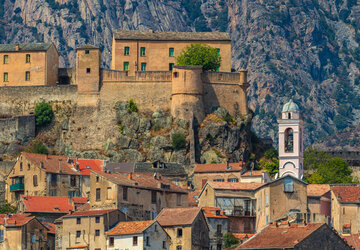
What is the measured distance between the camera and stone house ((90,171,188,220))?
92.9m

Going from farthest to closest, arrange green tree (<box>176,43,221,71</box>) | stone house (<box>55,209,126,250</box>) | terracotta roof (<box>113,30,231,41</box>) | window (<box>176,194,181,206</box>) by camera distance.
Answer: terracotta roof (<box>113,30,231,41</box>), green tree (<box>176,43,221,71</box>), window (<box>176,194,181,206</box>), stone house (<box>55,209,126,250</box>)

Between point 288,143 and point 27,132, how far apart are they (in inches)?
1401

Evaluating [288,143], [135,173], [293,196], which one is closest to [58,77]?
[135,173]

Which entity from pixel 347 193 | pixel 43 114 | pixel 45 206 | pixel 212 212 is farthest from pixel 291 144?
pixel 43 114

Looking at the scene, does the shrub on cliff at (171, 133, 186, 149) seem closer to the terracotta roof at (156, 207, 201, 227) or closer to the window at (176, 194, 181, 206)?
the window at (176, 194, 181, 206)

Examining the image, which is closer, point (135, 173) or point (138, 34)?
point (135, 173)

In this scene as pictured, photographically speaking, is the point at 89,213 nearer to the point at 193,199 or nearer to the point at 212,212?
the point at 212,212

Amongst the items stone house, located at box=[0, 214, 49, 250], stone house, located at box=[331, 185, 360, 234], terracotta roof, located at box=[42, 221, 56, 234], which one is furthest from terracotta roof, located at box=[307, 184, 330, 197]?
stone house, located at box=[0, 214, 49, 250]

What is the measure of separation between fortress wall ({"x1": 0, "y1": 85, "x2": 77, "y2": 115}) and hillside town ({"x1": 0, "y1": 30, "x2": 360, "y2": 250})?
0.12 meters

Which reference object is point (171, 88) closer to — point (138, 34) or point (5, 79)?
point (138, 34)

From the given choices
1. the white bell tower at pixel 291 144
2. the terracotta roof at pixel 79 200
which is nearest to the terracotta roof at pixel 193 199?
the white bell tower at pixel 291 144

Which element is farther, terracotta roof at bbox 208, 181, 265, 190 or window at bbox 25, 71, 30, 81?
window at bbox 25, 71, 30, 81

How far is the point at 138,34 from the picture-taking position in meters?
133

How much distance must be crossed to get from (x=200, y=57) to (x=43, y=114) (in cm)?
1906
